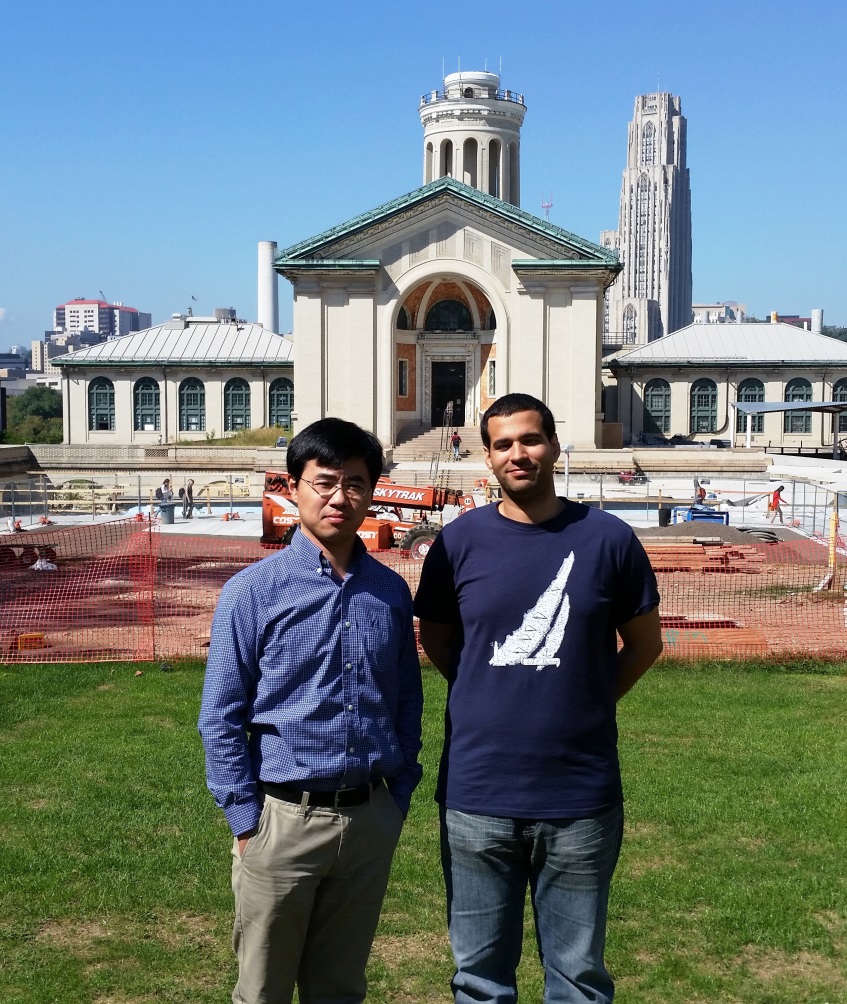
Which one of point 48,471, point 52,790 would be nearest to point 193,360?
point 48,471

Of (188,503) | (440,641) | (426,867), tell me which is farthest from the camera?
(188,503)

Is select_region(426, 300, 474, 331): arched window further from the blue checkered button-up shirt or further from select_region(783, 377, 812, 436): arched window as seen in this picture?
the blue checkered button-up shirt

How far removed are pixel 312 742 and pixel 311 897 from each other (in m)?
0.63

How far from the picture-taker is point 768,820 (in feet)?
28.4

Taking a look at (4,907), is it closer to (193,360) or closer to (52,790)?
(52,790)

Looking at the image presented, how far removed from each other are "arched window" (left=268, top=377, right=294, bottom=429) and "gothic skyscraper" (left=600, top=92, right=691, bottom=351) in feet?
442

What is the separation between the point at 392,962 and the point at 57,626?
12.6m

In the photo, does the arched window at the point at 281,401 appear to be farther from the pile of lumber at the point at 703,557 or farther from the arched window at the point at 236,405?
the pile of lumber at the point at 703,557

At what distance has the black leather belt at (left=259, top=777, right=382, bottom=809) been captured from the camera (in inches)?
188

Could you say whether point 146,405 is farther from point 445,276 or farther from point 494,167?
point 494,167

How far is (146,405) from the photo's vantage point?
207ft

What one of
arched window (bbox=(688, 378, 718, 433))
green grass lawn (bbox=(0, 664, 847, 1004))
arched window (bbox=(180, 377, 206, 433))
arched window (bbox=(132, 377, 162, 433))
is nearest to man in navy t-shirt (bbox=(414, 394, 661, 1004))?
green grass lawn (bbox=(0, 664, 847, 1004))

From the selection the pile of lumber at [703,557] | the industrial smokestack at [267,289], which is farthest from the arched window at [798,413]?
the industrial smokestack at [267,289]

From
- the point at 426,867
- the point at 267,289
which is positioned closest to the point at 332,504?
the point at 426,867
